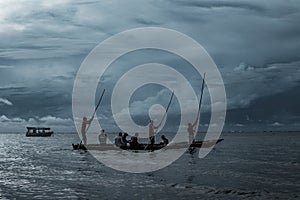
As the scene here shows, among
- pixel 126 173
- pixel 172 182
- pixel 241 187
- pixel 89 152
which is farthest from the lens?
pixel 89 152

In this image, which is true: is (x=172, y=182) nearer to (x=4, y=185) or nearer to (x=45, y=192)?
(x=45, y=192)

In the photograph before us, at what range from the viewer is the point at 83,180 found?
27281 mm

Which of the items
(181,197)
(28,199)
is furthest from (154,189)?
(28,199)

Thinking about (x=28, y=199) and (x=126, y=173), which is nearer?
(x=28, y=199)

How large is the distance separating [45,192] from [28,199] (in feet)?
6.85

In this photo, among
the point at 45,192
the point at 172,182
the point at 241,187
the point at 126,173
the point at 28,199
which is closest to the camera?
the point at 28,199

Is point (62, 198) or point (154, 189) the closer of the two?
point (62, 198)

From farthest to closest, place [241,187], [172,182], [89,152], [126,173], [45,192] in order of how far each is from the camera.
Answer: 1. [89,152]
2. [126,173]
3. [172,182]
4. [241,187]
5. [45,192]

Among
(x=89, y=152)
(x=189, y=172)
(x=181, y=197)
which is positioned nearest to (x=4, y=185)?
(x=181, y=197)

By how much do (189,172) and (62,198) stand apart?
13086 mm

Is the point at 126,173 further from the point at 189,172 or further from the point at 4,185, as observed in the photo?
the point at 4,185

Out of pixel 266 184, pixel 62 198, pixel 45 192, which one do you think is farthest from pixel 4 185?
pixel 266 184

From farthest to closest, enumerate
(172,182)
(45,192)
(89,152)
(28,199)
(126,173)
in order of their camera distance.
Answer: (89,152)
(126,173)
(172,182)
(45,192)
(28,199)

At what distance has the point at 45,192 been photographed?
2269 cm
